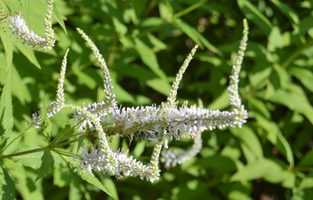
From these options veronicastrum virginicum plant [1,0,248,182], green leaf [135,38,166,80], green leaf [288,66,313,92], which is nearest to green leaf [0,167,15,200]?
veronicastrum virginicum plant [1,0,248,182]

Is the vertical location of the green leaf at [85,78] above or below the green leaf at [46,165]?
above

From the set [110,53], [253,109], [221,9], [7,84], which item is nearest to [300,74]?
[253,109]

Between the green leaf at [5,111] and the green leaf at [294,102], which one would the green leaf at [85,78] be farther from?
the green leaf at [294,102]

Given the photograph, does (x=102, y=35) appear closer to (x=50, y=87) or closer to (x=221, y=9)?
(x=50, y=87)

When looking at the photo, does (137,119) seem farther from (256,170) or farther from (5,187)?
(256,170)

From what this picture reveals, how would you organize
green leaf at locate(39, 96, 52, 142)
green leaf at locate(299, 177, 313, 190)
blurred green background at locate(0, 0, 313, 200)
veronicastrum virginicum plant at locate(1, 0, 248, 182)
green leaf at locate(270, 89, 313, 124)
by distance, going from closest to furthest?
veronicastrum virginicum plant at locate(1, 0, 248, 182)
green leaf at locate(39, 96, 52, 142)
blurred green background at locate(0, 0, 313, 200)
green leaf at locate(299, 177, 313, 190)
green leaf at locate(270, 89, 313, 124)

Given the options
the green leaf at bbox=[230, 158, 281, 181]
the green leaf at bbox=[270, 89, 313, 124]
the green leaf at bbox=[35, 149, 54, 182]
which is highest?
the green leaf at bbox=[270, 89, 313, 124]

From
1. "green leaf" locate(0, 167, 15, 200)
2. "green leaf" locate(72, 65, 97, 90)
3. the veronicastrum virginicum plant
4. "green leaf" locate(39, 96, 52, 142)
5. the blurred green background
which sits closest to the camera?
the veronicastrum virginicum plant

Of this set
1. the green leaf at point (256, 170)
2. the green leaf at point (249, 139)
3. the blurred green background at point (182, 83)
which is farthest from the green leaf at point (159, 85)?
the green leaf at point (256, 170)

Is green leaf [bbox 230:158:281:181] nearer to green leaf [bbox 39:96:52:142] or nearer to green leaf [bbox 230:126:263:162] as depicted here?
green leaf [bbox 230:126:263:162]
